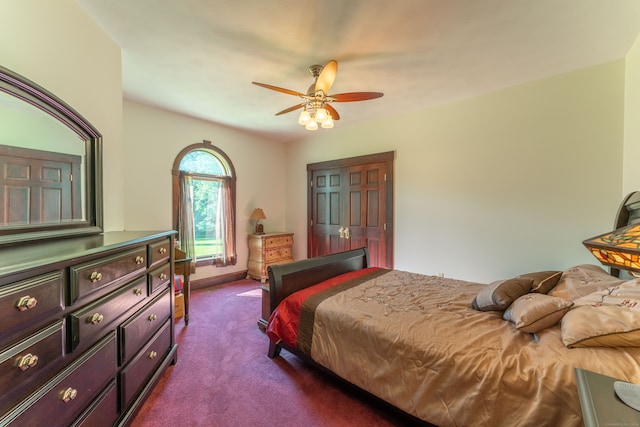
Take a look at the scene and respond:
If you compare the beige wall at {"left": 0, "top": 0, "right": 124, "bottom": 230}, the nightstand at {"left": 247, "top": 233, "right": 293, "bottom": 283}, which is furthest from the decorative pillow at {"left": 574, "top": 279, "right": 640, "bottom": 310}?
the nightstand at {"left": 247, "top": 233, "right": 293, "bottom": 283}

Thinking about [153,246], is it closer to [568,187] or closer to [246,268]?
[246,268]

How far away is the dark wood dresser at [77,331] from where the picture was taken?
2.82ft

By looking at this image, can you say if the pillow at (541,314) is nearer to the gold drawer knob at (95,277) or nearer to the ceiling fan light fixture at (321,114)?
the ceiling fan light fixture at (321,114)

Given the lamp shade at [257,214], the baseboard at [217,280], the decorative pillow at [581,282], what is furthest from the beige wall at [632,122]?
the baseboard at [217,280]

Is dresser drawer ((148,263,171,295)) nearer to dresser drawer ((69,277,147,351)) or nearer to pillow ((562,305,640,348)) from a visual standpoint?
dresser drawer ((69,277,147,351))

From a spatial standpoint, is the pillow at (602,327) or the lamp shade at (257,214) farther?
the lamp shade at (257,214)

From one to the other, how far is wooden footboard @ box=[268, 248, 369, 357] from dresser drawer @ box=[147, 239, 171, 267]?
799mm

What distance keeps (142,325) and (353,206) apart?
3302 millimetres

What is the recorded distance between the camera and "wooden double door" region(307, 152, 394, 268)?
3.94m

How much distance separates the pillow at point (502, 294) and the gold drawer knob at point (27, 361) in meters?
2.25

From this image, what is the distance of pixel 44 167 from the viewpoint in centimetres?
150

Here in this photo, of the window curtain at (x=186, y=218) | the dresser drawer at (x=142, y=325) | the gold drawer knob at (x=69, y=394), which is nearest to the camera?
the gold drawer knob at (x=69, y=394)

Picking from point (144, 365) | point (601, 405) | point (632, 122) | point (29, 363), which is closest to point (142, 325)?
point (144, 365)

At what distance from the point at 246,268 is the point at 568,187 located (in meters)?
4.60
